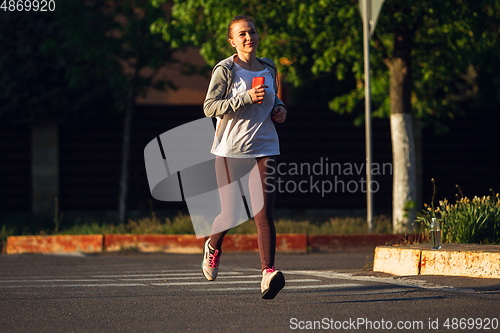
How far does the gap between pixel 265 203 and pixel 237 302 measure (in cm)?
73

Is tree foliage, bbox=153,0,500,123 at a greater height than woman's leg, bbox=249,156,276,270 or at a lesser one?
greater

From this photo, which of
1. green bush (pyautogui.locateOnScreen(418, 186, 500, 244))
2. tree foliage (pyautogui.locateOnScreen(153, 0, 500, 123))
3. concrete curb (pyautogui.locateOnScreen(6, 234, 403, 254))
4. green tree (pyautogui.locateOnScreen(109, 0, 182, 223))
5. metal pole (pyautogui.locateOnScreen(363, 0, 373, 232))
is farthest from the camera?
green tree (pyautogui.locateOnScreen(109, 0, 182, 223))

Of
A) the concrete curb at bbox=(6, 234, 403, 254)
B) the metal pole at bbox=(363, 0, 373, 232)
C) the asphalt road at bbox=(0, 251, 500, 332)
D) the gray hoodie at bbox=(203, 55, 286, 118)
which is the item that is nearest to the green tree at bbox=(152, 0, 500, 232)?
the metal pole at bbox=(363, 0, 373, 232)

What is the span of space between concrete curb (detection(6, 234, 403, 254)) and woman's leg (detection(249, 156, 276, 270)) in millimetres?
4279

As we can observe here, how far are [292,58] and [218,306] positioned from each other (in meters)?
6.70

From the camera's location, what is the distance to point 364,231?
946 cm

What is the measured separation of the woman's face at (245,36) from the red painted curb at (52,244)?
16.5ft

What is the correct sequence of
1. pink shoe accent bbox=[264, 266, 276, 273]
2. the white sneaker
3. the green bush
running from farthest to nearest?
the green bush < pink shoe accent bbox=[264, 266, 276, 273] < the white sneaker

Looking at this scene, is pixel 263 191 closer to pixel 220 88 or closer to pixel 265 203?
pixel 265 203

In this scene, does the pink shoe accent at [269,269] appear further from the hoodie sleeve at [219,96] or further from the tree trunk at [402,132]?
the tree trunk at [402,132]

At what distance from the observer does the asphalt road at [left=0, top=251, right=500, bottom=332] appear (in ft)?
13.0

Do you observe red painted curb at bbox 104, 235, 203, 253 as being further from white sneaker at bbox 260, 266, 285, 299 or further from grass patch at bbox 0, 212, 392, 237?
white sneaker at bbox 260, 266, 285, 299

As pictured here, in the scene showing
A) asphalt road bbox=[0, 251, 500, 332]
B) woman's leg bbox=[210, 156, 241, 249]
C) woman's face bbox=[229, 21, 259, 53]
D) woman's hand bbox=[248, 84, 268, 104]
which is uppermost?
woman's face bbox=[229, 21, 259, 53]

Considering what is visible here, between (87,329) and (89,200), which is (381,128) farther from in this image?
(87,329)
